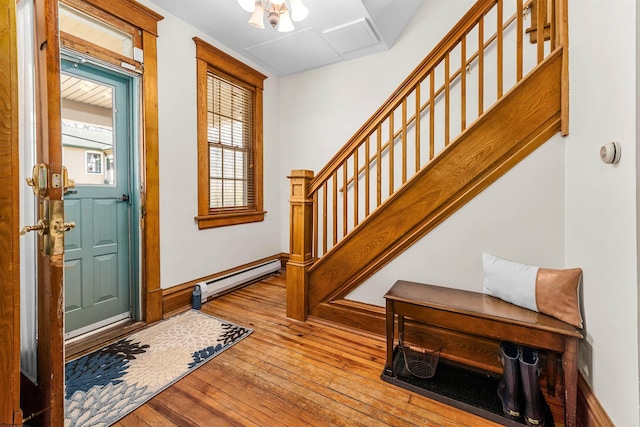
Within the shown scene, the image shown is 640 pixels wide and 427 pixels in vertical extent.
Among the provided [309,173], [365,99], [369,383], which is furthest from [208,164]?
[369,383]

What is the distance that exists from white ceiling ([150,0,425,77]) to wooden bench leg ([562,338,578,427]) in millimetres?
2922

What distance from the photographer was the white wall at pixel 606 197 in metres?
1.00

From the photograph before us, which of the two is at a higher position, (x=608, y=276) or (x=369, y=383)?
(x=608, y=276)

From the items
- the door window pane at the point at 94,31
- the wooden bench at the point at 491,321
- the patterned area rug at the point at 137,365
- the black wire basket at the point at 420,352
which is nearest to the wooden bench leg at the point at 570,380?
the wooden bench at the point at 491,321

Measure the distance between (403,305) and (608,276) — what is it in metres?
0.94

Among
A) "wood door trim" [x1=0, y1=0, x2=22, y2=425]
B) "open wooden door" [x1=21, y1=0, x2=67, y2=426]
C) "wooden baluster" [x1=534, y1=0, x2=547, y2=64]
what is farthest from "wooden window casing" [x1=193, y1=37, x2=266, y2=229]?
"wooden baluster" [x1=534, y1=0, x2=547, y2=64]

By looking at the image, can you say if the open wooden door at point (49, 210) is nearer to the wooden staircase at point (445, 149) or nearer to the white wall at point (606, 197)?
the wooden staircase at point (445, 149)

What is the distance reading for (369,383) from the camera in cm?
163

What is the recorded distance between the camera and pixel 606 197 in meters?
1.17

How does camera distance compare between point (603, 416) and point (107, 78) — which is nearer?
point (603, 416)

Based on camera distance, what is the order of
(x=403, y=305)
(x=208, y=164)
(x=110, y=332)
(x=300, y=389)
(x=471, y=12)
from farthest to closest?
(x=208, y=164) < (x=110, y=332) < (x=471, y=12) < (x=403, y=305) < (x=300, y=389)

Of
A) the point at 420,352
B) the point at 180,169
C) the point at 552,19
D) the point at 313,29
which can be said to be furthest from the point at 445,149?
the point at 180,169

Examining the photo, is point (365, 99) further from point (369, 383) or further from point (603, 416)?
point (603, 416)

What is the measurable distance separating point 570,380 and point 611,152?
1036mm
